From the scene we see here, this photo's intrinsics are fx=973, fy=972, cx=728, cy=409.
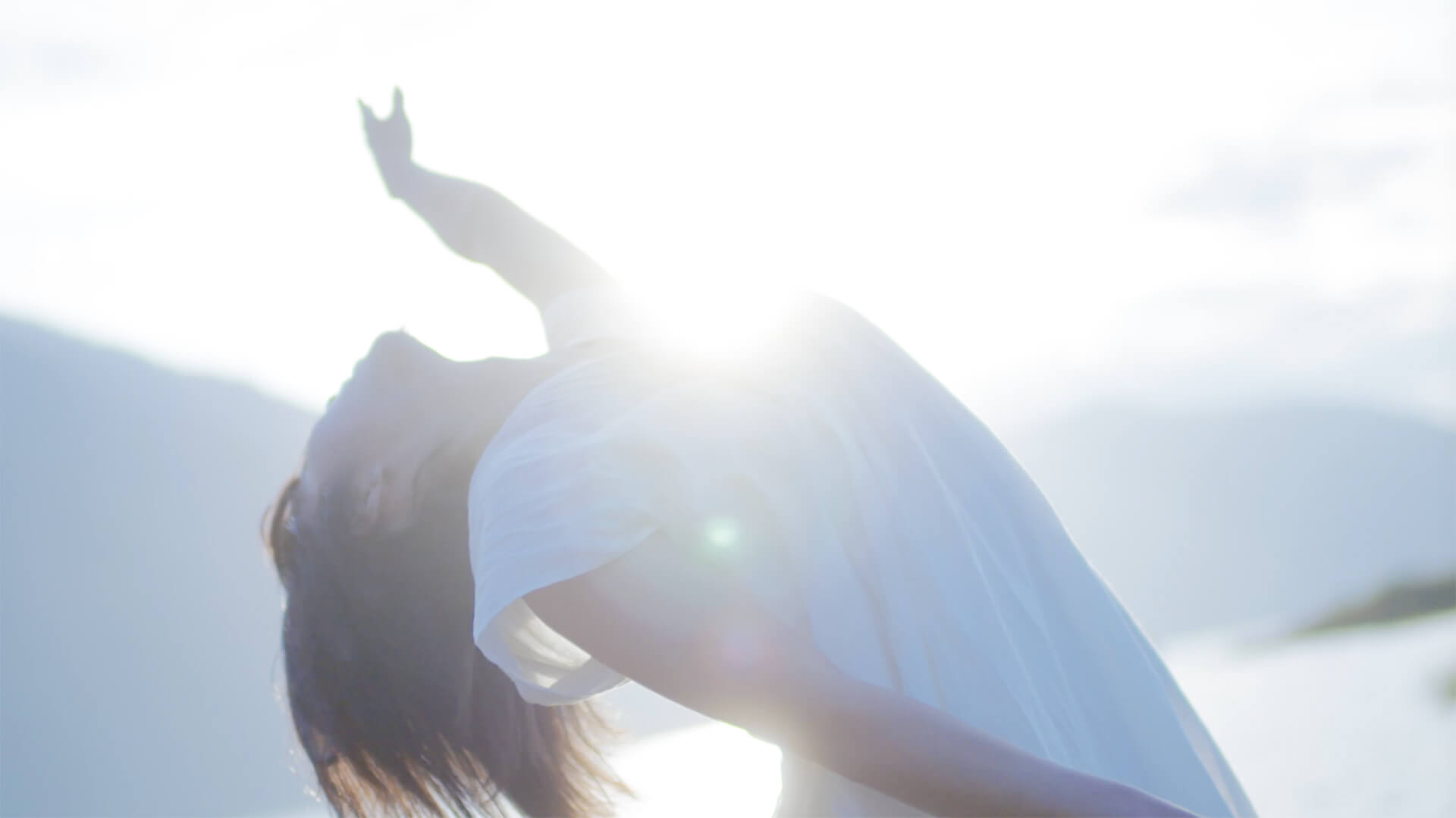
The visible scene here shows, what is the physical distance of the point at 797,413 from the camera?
2.76 feet

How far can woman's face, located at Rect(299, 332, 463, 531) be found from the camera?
102cm

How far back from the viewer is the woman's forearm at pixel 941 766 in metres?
0.57

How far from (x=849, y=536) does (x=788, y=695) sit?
210 mm

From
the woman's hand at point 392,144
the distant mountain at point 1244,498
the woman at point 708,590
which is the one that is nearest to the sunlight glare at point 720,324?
Answer: the woman at point 708,590

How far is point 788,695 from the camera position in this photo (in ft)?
2.00

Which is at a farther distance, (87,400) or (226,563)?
(226,563)

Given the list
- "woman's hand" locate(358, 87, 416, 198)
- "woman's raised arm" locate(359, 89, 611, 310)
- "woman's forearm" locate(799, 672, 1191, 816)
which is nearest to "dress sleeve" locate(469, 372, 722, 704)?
"woman's forearm" locate(799, 672, 1191, 816)

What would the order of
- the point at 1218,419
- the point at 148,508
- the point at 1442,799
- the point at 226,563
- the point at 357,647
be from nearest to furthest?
1. the point at 357,647
2. the point at 1442,799
3. the point at 148,508
4. the point at 226,563
5. the point at 1218,419

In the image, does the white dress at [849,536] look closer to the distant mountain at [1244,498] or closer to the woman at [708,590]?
the woman at [708,590]

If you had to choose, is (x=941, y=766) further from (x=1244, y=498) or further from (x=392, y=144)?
(x=1244, y=498)

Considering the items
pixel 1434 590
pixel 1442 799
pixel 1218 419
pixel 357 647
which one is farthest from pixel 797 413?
pixel 1218 419

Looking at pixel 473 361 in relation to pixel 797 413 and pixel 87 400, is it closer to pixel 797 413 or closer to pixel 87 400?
pixel 797 413

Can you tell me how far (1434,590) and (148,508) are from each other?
28983mm

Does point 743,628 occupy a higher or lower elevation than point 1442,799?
higher
